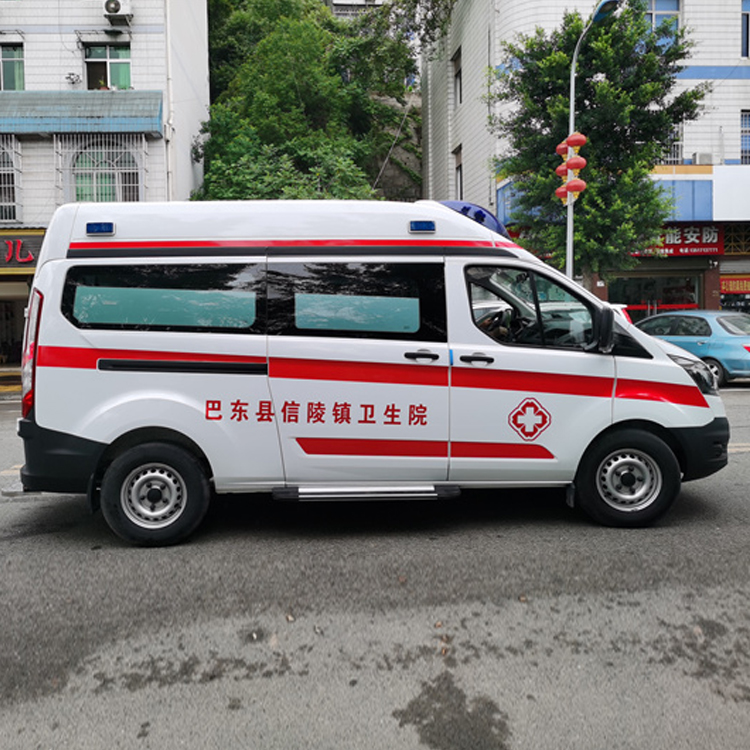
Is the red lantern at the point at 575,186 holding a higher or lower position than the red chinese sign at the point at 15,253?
higher

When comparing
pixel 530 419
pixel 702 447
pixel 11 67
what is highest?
pixel 11 67

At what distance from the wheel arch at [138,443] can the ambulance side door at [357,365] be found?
61 centimetres

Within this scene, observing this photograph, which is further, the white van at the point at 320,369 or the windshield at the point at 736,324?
the windshield at the point at 736,324

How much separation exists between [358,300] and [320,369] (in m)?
0.54

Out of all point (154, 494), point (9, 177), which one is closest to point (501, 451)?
point (154, 494)

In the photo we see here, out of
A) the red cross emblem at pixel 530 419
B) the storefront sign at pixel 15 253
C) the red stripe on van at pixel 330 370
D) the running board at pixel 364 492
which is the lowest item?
the running board at pixel 364 492

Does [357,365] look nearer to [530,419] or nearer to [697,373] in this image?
[530,419]

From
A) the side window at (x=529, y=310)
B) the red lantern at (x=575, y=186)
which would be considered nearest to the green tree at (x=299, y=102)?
the red lantern at (x=575, y=186)

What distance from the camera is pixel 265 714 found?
8.91 ft

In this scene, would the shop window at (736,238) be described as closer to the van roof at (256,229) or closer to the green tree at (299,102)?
the green tree at (299,102)

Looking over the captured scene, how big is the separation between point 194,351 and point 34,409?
1125 millimetres

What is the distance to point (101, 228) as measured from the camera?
4598 mm

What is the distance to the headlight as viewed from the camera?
4.96m

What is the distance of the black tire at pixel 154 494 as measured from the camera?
4.55 m
